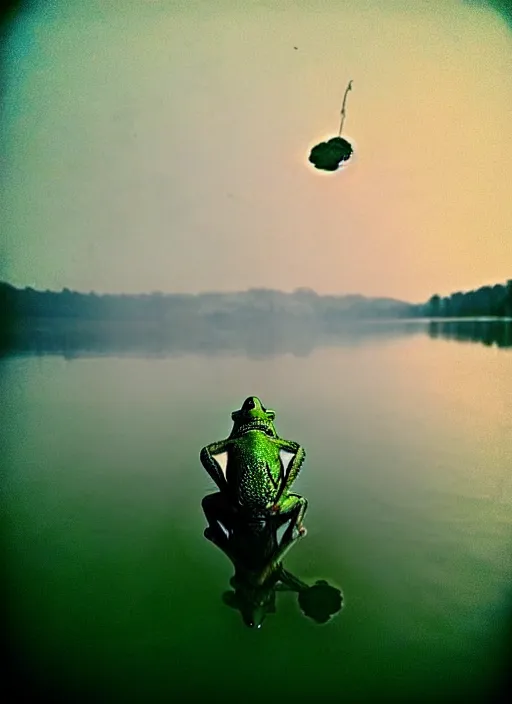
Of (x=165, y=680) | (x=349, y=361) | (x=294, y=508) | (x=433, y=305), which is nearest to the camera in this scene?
(x=165, y=680)

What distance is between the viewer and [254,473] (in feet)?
3.68

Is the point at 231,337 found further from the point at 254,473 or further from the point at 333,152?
the point at 254,473

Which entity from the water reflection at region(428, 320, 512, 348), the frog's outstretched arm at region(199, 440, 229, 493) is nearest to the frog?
the frog's outstretched arm at region(199, 440, 229, 493)

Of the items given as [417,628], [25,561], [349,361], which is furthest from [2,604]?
[349,361]

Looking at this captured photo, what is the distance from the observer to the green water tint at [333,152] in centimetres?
192

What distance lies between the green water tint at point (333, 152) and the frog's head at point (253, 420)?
0.97 metres

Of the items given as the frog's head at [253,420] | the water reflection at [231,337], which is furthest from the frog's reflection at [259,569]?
the water reflection at [231,337]

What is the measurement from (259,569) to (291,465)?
9.5 inches

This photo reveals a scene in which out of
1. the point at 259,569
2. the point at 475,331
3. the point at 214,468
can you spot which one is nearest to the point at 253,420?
the point at 214,468

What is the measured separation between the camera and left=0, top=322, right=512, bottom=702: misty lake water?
771 millimetres

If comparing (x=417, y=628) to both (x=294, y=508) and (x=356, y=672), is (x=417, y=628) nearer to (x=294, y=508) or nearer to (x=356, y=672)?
(x=356, y=672)

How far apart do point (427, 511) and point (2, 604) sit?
78cm

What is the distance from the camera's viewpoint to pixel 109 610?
0.89m

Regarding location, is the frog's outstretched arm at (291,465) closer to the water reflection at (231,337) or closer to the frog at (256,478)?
the frog at (256,478)
